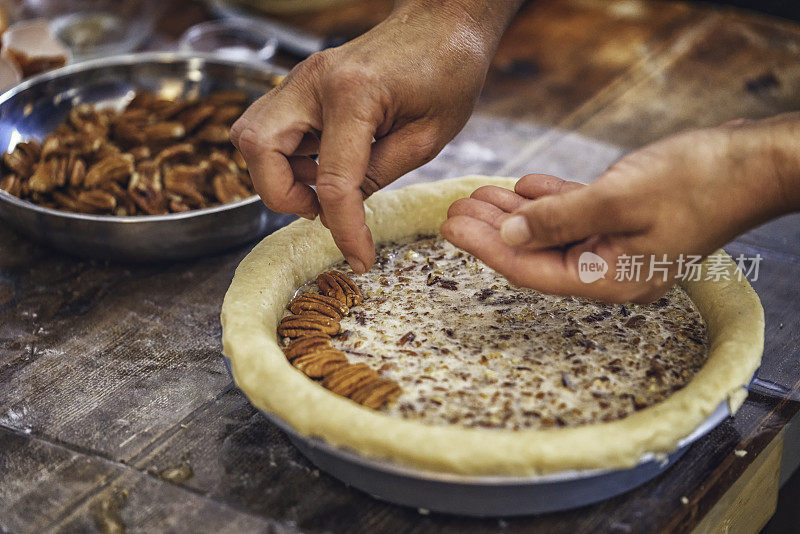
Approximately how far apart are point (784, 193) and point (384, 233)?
3.03 feet

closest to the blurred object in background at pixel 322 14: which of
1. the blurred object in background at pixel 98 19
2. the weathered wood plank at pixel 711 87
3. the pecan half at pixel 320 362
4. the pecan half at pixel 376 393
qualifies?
the blurred object in background at pixel 98 19

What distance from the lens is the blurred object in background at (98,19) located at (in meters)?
3.16

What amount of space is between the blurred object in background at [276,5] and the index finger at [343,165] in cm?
219

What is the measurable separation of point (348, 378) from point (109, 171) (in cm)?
113

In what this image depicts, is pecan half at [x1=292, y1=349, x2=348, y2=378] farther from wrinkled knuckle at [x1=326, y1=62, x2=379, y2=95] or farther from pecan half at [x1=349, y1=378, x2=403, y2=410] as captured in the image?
wrinkled knuckle at [x1=326, y1=62, x2=379, y2=95]

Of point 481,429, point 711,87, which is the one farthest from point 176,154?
point 711,87

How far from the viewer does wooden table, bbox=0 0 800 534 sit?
1.29 meters

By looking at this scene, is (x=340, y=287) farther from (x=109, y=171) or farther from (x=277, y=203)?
(x=109, y=171)

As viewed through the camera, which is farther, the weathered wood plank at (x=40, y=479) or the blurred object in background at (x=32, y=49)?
the blurred object in background at (x=32, y=49)

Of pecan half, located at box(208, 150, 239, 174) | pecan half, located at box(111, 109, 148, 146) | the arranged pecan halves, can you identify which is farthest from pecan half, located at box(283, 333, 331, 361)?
pecan half, located at box(111, 109, 148, 146)

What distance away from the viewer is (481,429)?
123 cm

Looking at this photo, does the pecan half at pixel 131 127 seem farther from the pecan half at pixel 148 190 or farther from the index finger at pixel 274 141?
the index finger at pixel 274 141

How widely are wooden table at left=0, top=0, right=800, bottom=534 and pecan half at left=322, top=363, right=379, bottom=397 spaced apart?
174 mm

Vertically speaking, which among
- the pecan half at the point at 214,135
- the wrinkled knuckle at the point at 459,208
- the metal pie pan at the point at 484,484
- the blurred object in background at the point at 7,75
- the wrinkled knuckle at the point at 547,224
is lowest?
the metal pie pan at the point at 484,484
